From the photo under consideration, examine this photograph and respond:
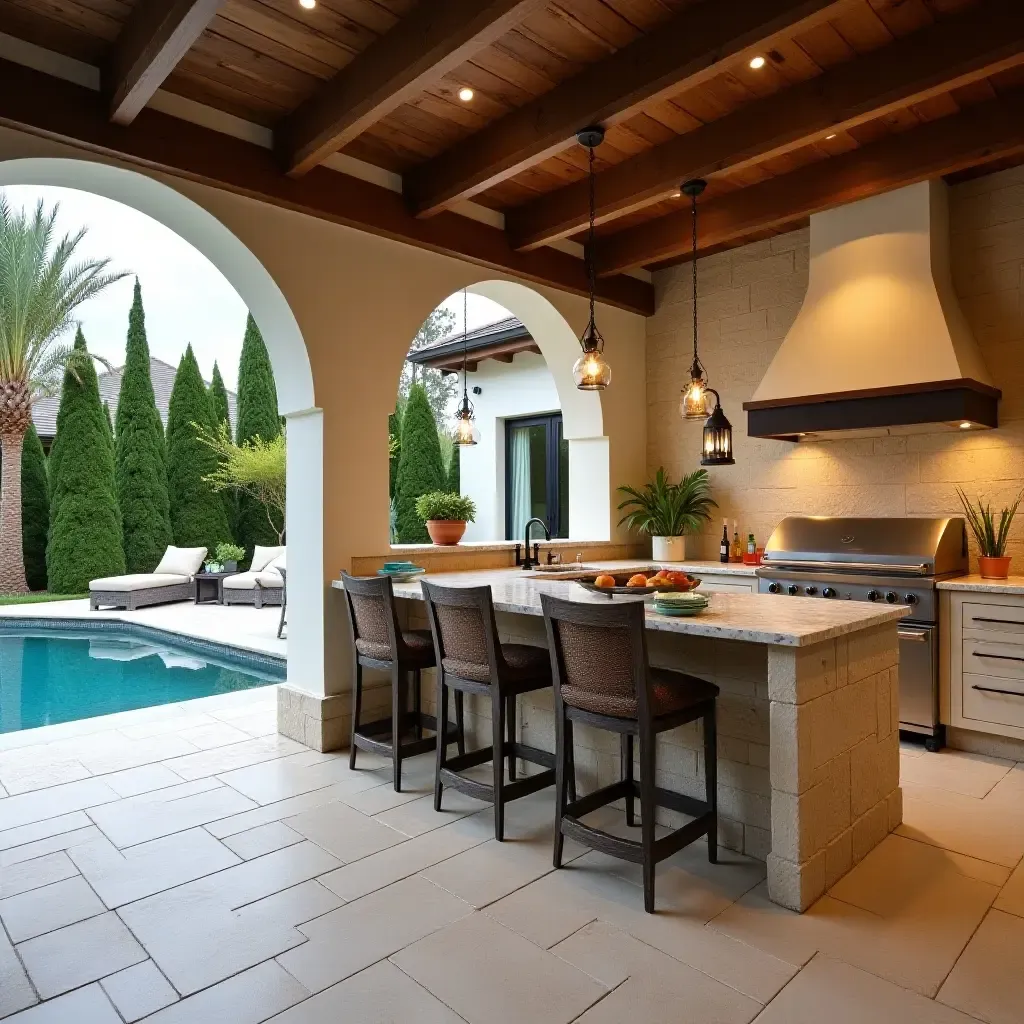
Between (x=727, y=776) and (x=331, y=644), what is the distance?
2157 millimetres

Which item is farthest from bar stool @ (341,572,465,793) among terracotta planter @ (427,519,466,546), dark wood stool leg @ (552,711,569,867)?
terracotta planter @ (427,519,466,546)

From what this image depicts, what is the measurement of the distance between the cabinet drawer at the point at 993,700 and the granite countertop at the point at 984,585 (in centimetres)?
45

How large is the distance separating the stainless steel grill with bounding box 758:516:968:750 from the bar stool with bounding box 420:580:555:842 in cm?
183

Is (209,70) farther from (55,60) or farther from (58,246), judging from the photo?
(58,246)

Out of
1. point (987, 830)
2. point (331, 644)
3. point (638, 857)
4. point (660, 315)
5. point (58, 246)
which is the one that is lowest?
point (987, 830)

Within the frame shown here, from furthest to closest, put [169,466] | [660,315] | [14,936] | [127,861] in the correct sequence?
[169,466] → [660,315] → [127,861] → [14,936]

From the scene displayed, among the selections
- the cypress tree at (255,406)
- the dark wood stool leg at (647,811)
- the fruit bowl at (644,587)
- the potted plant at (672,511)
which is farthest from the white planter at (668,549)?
the cypress tree at (255,406)

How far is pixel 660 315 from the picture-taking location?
576 centimetres

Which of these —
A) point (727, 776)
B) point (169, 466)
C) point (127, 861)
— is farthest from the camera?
point (169, 466)

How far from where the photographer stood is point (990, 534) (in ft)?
13.1

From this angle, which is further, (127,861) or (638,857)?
(127,861)

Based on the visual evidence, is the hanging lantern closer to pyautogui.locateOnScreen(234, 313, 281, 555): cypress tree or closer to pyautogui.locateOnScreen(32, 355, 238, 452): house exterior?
pyautogui.locateOnScreen(234, 313, 281, 555): cypress tree

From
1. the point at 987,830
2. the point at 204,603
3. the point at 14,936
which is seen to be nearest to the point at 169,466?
the point at 204,603

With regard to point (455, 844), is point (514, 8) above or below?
above
